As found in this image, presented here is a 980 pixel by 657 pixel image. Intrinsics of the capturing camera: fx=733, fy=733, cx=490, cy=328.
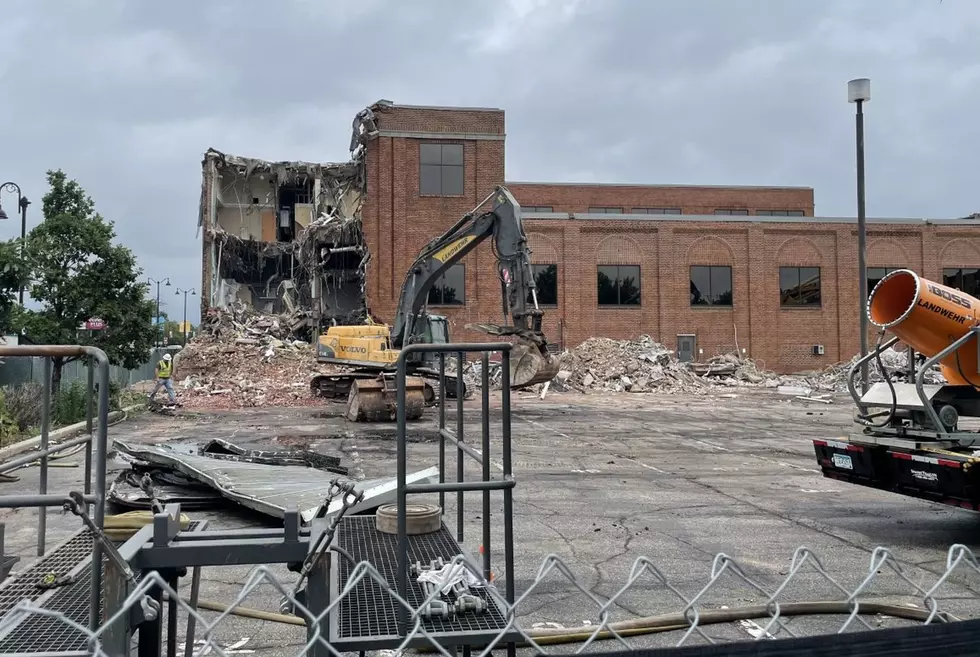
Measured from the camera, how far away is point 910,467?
7.39 m

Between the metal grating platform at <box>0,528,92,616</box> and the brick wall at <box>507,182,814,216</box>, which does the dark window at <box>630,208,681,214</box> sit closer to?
the brick wall at <box>507,182,814,216</box>

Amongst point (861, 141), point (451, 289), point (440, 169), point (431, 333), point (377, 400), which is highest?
point (440, 169)

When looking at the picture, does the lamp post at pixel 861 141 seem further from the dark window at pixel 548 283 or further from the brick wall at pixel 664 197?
the brick wall at pixel 664 197

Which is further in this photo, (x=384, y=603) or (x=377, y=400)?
(x=377, y=400)

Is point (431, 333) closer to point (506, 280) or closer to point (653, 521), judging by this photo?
point (506, 280)

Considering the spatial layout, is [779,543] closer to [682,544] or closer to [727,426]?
[682,544]

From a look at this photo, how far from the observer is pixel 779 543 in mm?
7578

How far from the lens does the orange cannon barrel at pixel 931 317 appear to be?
7594 millimetres

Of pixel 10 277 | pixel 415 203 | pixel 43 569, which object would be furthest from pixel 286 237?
pixel 43 569

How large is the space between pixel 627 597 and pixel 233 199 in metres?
39.2

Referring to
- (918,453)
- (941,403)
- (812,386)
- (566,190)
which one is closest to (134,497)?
(918,453)

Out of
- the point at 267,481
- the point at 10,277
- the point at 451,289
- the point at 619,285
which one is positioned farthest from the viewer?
the point at 619,285

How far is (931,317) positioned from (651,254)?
101 feet

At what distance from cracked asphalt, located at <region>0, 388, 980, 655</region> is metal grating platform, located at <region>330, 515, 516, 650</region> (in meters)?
0.45
